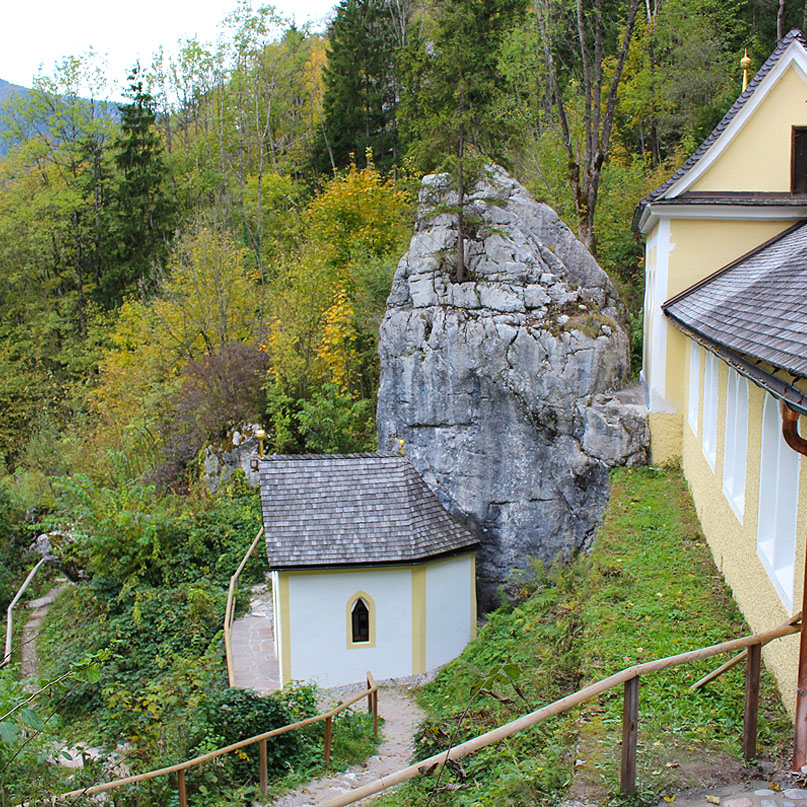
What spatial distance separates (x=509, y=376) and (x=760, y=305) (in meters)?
8.56

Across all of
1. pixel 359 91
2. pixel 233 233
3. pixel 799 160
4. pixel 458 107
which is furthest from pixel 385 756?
pixel 359 91

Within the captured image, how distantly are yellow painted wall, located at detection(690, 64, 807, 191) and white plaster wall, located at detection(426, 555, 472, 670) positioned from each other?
8.72 meters

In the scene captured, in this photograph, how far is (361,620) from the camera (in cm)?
1511

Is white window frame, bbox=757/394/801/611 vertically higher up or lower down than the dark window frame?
higher up

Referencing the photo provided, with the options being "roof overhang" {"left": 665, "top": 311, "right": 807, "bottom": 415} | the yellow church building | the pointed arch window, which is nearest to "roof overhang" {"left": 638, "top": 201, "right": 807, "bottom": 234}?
the yellow church building

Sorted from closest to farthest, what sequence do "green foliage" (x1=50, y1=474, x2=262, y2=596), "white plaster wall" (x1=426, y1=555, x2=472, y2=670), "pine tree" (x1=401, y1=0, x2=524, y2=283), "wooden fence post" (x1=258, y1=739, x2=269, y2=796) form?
1. "wooden fence post" (x1=258, y1=739, x2=269, y2=796)
2. "white plaster wall" (x1=426, y1=555, x2=472, y2=670)
3. "pine tree" (x1=401, y1=0, x2=524, y2=283)
4. "green foliage" (x1=50, y1=474, x2=262, y2=596)

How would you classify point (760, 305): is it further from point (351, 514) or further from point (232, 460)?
point (232, 460)

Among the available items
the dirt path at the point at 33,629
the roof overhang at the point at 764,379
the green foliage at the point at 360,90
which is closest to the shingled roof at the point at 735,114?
the roof overhang at the point at 764,379

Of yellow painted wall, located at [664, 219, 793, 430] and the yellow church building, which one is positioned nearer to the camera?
the yellow church building

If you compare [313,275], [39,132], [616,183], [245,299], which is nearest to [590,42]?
[616,183]

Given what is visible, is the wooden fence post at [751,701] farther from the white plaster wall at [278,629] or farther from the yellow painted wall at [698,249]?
the white plaster wall at [278,629]

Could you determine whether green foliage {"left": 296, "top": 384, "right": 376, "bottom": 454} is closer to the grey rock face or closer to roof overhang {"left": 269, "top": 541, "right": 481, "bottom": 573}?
the grey rock face

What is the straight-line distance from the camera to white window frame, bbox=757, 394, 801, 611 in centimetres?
621

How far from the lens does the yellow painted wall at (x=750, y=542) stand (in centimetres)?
570
